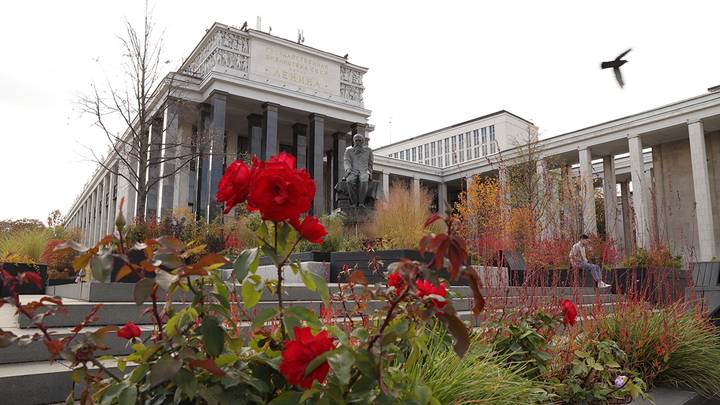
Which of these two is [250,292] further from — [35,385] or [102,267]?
[35,385]

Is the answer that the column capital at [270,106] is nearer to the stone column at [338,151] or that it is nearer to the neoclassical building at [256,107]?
the neoclassical building at [256,107]

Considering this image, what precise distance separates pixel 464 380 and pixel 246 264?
4.33ft

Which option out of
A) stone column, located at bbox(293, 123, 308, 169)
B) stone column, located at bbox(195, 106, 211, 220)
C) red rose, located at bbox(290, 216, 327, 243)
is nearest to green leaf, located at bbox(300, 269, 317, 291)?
red rose, located at bbox(290, 216, 327, 243)

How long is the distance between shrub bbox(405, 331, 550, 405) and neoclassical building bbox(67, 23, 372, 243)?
70.9 feet

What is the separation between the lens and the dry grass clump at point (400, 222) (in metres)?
8.69

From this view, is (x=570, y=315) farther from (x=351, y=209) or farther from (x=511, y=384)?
(x=351, y=209)

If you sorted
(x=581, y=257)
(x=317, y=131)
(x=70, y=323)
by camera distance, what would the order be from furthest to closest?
(x=317, y=131), (x=581, y=257), (x=70, y=323)

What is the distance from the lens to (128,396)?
3.86 feet

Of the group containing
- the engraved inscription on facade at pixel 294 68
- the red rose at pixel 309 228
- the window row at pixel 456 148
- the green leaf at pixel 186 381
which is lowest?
the green leaf at pixel 186 381

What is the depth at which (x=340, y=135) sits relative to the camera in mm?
32188

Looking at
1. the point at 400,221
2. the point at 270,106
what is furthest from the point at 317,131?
the point at 400,221

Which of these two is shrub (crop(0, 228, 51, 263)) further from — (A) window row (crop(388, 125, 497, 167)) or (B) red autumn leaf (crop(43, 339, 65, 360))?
(A) window row (crop(388, 125, 497, 167))

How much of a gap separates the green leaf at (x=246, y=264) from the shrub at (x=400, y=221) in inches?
266

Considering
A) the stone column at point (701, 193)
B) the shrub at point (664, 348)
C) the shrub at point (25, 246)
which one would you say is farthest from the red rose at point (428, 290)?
the stone column at point (701, 193)
